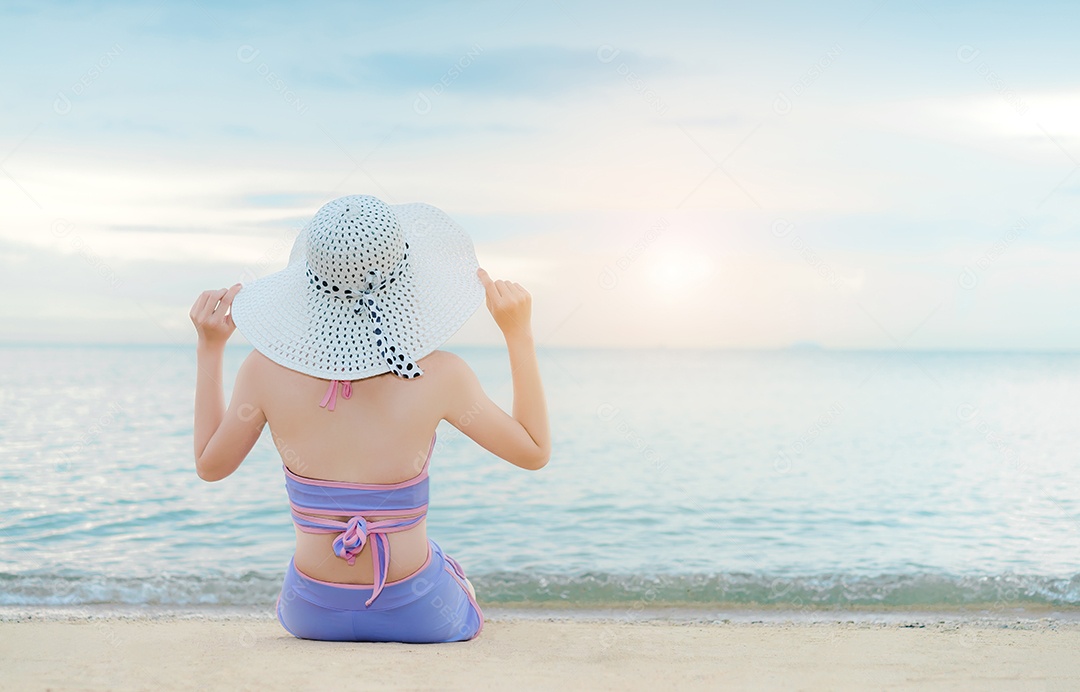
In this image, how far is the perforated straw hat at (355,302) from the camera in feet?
8.28

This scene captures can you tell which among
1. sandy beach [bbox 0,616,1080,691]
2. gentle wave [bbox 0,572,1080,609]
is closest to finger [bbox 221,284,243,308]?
sandy beach [bbox 0,616,1080,691]

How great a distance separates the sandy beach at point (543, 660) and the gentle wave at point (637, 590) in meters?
1.64

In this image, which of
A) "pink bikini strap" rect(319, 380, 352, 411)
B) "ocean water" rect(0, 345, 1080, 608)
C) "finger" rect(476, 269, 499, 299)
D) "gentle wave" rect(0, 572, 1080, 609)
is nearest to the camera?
"pink bikini strap" rect(319, 380, 352, 411)

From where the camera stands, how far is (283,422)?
2693 mm

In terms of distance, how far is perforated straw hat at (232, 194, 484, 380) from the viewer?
2.52 metres

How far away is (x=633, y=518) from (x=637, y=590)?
241 cm

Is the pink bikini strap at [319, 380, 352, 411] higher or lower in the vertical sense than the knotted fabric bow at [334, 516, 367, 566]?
higher

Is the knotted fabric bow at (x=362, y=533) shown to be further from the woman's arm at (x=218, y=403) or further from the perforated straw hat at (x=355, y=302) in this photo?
the perforated straw hat at (x=355, y=302)

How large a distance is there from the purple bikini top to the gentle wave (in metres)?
2.71

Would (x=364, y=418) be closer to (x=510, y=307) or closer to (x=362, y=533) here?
(x=362, y=533)

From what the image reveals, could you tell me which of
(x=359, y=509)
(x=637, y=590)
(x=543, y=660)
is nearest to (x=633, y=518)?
(x=637, y=590)

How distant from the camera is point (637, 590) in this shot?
17.5 ft

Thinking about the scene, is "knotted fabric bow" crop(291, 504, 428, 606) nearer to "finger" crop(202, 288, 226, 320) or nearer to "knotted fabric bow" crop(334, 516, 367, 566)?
"knotted fabric bow" crop(334, 516, 367, 566)

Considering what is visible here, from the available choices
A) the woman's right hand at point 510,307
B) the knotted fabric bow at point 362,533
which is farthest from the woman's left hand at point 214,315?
the woman's right hand at point 510,307
